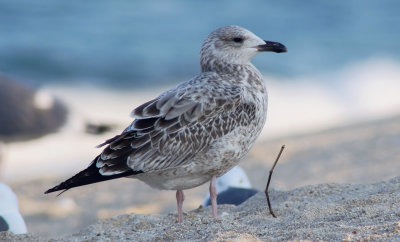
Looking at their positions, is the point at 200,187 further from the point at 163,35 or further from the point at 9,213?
the point at 163,35

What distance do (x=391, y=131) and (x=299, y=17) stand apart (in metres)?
8.29

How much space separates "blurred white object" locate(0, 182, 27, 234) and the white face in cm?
169

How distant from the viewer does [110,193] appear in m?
8.12

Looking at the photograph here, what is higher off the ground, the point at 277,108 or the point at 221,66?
the point at 221,66

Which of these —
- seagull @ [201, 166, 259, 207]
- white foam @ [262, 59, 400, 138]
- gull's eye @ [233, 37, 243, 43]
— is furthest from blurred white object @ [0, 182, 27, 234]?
white foam @ [262, 59, 400, 138]

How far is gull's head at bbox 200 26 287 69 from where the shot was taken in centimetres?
497

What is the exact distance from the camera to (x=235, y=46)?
4.99 metres

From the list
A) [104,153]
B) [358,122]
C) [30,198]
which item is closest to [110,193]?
[30,198]

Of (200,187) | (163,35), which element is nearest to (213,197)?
(200,187)

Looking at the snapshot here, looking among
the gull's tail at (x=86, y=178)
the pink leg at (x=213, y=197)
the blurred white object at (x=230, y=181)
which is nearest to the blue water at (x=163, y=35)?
the blurred white object at (x=230, y=181)

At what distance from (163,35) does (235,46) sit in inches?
429

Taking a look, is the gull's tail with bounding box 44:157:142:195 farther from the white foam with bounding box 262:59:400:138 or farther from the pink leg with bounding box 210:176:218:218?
the white foam with bounding box 262:59:400:138

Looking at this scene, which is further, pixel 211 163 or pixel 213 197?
pixel 213 197

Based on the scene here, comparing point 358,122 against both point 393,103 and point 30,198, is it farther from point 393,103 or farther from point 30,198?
point 30,198
